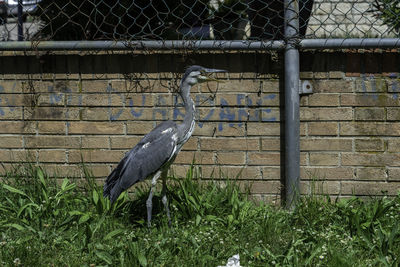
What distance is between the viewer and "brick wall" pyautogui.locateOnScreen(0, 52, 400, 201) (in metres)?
3.87

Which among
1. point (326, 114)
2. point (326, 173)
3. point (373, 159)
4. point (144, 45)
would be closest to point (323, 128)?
point (326, 114)

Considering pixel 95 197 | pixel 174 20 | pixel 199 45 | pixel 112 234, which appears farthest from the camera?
pixel 174 20

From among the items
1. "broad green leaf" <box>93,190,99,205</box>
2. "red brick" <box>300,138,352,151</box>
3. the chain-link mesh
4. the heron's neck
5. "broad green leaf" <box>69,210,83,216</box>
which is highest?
the chain-link mesh

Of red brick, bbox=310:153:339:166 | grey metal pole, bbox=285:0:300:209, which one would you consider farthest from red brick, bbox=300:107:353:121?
red brick, bbox=310:153:339:166

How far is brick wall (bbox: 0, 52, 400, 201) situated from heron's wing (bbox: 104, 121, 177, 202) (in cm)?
45

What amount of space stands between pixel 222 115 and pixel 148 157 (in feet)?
2.59

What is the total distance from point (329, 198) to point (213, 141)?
1.05m

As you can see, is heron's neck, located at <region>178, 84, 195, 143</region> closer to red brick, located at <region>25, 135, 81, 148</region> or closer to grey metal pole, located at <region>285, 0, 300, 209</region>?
grey metal pole, located at <region>285, 0, 300, 209</region>

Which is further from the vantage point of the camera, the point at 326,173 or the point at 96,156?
the point at 96,156

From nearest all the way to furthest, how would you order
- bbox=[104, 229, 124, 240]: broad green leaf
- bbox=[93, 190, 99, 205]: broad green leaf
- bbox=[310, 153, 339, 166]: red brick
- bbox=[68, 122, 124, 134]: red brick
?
bbox=[104, 229, 124, 240]: broad green leaf
bbox=[93, 190, 99, 205]: broad green leaf
bbox=[310, 153, 339, 166]: red brick
bbox=[68, 122, 124, 134]: red brick

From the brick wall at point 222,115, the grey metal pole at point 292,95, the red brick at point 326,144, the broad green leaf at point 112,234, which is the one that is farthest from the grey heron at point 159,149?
the red brick at point 326,144

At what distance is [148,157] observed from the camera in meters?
3.54

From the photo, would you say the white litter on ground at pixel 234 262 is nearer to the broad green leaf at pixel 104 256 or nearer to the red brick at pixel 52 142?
the broad green leaf at pixel 104 256

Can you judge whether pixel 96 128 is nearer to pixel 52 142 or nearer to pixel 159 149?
pixel 52 142
